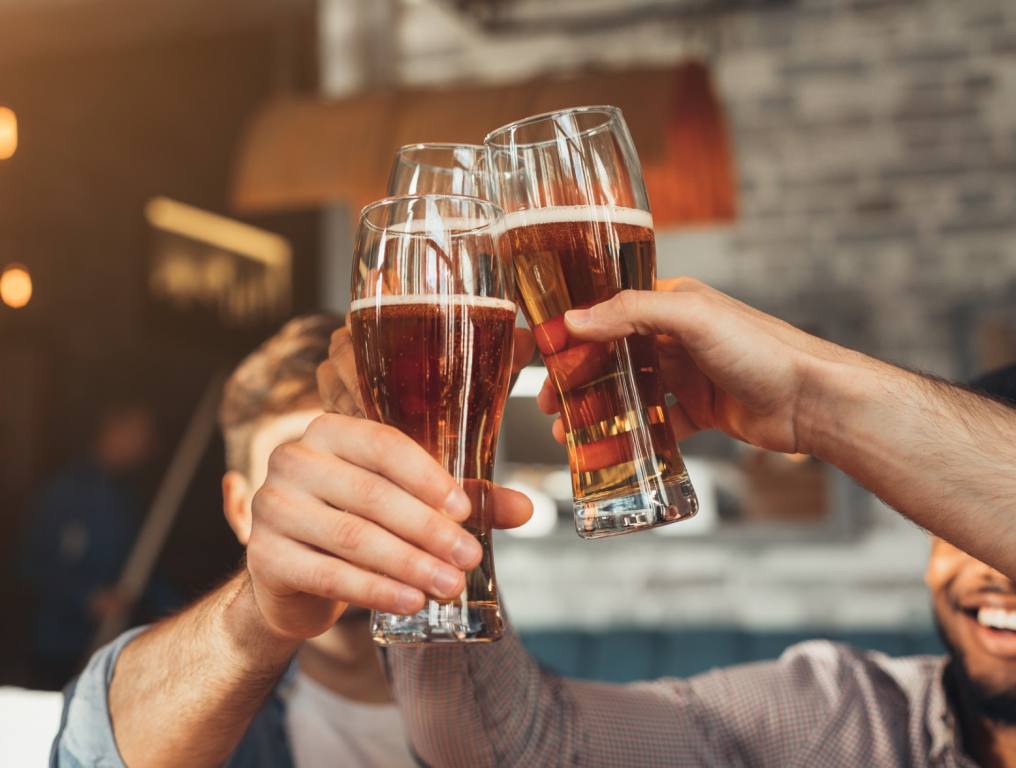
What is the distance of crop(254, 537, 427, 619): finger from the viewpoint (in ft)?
2.28

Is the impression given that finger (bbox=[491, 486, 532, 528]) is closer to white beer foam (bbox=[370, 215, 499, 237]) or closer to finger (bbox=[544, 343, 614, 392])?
finger (bbox=[544, 343, 614, 392])

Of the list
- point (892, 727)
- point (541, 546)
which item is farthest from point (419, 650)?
point (541, 546)

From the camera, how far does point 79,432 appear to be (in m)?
5.08

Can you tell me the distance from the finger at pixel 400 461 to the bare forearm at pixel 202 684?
19cm

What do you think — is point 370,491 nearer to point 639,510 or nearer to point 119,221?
point 639,510

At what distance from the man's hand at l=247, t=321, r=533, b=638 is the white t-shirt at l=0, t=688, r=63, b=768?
1.34 ft

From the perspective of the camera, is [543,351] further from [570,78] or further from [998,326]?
[998,326]

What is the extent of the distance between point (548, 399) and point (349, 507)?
330 mm

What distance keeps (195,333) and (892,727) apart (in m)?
4.39

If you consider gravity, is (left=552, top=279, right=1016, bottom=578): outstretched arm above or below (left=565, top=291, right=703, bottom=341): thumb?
below

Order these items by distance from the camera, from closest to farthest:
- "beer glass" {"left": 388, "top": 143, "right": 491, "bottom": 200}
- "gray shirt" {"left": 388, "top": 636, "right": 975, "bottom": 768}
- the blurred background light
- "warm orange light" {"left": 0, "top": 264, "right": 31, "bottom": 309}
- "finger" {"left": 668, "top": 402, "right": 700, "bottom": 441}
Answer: "beer glass" {"left": 388, "top": 143, "right": 491, "bottom": 200} → "finger" {"left": 668, "top": 402, "right": 700, "bottom": 441} → "gray shirt" {"left": 388, "top": 636, "right": 975, "bottom": 768} → "warm orange light" {"left": 0, "top": 264, "right": 31, "bottom": 309} → the blurred background light

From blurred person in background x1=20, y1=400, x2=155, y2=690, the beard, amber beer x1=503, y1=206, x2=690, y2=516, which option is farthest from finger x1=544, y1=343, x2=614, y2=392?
blurred person in background x1=20, y1=400, x2=155, y2=690

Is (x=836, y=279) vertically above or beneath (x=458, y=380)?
beneath

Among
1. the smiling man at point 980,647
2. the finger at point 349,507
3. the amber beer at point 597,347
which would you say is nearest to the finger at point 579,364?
the amber beer at point 597,347
